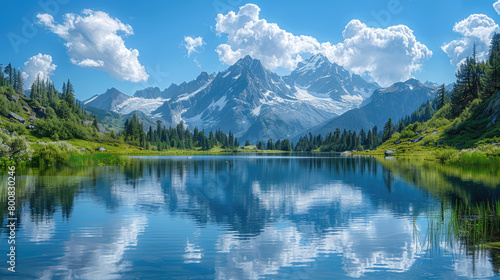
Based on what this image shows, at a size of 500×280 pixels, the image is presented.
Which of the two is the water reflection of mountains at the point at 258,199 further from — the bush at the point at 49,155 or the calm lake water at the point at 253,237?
the bush at the point at 49,155

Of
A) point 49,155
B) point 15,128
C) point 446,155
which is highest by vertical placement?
point 15,128

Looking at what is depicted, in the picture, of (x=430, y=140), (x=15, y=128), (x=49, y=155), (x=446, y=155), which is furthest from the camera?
(x=15, y=128)

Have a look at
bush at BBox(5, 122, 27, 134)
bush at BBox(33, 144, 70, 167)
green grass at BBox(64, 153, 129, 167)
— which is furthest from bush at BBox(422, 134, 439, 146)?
bush at BBox(5, 122, 27, 134)

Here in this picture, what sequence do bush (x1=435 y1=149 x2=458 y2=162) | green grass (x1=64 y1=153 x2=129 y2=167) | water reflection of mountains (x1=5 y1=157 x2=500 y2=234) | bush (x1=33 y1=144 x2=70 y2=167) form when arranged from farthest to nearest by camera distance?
bush (x1=435 y1=149 x2=458 y2=162)
green grass (x1=64 y1=153 x2=129 y2=167)
bush (x1=33 y1=144 x2=70 y2=167)
water reflection of mountains (x1=5 y1=157 x2=500 y2=234)

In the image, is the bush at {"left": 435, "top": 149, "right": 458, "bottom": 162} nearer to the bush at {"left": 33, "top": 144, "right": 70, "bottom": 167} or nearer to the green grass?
the green grass

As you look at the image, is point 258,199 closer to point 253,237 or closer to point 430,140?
point 253,237

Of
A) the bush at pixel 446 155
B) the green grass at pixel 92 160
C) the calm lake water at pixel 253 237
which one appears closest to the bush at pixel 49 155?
the green grass at pixel 92 160

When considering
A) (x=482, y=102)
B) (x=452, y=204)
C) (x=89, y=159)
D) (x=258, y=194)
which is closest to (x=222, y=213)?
(x=258, y=194)

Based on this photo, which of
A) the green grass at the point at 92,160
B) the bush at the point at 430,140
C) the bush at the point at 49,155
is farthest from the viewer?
the bush at the point at 430,140

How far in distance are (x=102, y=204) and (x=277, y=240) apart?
67.8 feet

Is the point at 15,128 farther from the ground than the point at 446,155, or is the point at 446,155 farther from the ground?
the point at 15,128

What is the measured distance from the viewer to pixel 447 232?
2027 cm

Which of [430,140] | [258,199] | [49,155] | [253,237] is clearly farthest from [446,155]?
[49,155]

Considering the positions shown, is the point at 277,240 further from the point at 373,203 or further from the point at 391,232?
the point at 373,203
